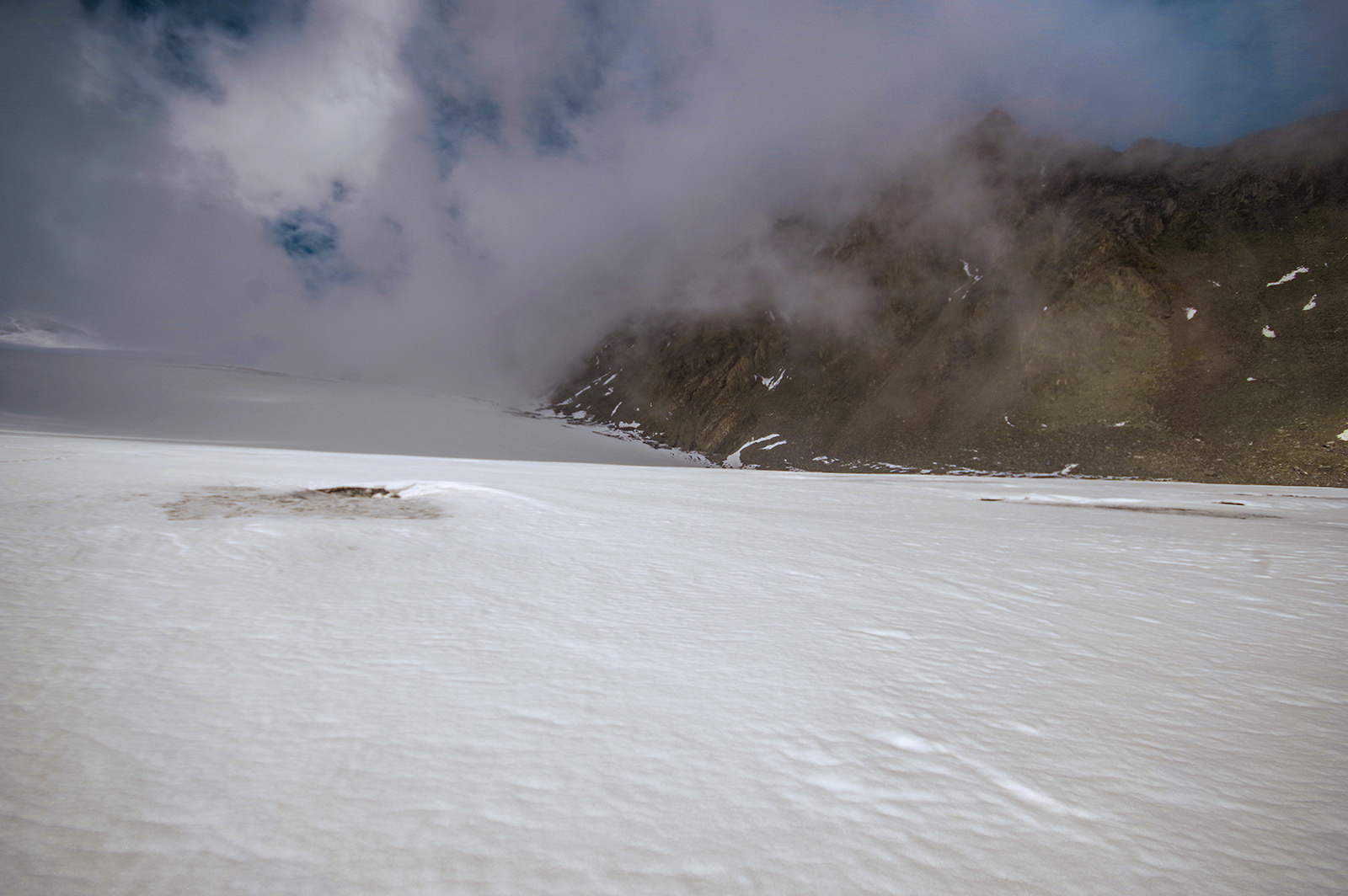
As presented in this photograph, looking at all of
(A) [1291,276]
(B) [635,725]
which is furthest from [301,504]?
(A) [1291,276]

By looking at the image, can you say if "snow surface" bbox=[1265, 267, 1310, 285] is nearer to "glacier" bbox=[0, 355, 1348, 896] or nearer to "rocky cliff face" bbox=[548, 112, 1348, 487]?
"rocky cliff face" bbox=[548, 112, 1348, 487]

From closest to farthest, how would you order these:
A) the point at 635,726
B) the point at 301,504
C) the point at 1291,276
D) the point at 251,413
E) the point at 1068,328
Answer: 1. the point at 635,726
2. the point at 301,504
3. the point at 251,413
4. the point at 1291,276
5. the point at 1068,328

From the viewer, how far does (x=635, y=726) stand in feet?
4.70

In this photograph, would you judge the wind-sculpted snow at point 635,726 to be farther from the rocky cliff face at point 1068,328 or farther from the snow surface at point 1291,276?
the snow surface at point 1291,276

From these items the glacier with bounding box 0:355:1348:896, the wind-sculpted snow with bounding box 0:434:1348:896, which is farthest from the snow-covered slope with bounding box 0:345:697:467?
the wind-sculpted snow with bounding box 0:434:1348:896

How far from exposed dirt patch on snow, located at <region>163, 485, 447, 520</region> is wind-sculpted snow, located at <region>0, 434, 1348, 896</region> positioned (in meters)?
0.72

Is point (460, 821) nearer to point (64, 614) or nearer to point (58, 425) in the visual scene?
point (64, 614)

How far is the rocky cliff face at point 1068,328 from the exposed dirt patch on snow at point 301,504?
4235cm

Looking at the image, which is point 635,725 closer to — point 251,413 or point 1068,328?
point 251,413

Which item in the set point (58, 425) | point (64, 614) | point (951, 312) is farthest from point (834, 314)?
point (64, 614)

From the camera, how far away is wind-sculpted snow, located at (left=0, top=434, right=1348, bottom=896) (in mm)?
984

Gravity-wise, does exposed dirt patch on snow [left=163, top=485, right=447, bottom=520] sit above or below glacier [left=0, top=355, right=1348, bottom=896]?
above

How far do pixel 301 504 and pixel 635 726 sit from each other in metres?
4.58

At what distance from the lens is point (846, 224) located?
68.4m
